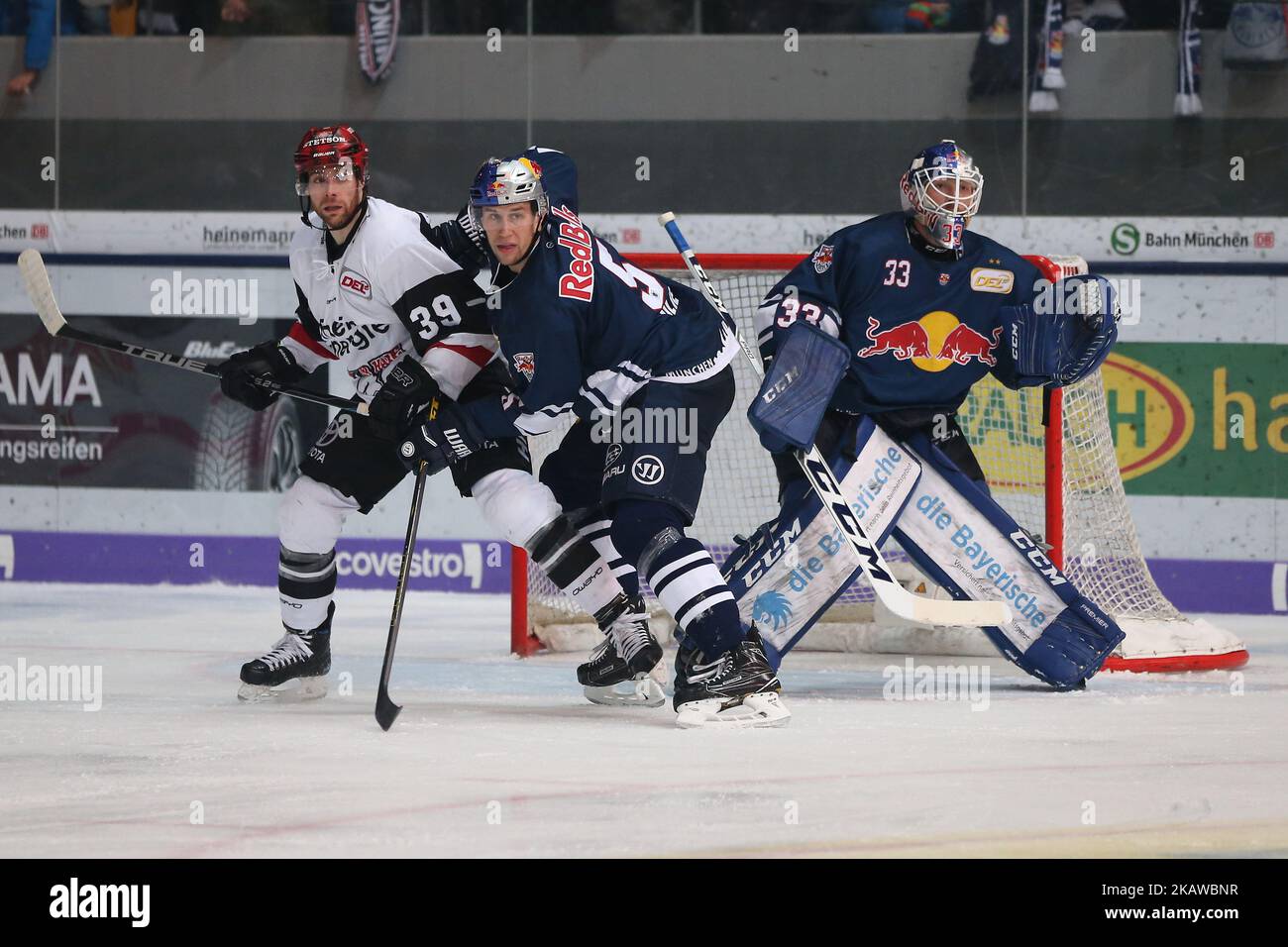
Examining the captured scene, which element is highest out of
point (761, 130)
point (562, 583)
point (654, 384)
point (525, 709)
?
point (761, 130)

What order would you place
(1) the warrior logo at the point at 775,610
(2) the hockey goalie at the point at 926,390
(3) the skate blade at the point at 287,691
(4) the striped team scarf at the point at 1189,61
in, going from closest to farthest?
(3) the skate blade at the point at 287,691
(2) the hockey goalie at the point at 926,390
(1) the warrior logo at the point at 775,610
(4) the striped team scarf at the point at 1189,61

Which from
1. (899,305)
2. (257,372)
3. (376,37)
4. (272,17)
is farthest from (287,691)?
(272,17)

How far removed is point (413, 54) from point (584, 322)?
9.50 feet

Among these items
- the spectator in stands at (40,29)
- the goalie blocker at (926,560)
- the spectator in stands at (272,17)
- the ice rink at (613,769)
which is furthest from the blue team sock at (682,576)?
the spectator in stands at (40,29)

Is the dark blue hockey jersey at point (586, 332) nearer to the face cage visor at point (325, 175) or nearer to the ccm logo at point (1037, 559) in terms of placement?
the face cage visor at point (325, 175)

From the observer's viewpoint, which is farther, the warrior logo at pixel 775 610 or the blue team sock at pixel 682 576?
the warrior logo at pixel 775 610

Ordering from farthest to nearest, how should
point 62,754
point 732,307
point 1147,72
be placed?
point 1147,72 < point 732,307 < point 62,754

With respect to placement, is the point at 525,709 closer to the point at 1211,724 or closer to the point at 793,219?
the point at 1211,724

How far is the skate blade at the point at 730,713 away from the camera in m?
3.21

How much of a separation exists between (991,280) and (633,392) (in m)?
0.94

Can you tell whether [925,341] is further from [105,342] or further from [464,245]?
[105,342]

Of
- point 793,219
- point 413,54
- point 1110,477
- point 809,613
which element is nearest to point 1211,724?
Result: point 809,613

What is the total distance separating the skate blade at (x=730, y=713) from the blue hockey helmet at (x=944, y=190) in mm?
1109

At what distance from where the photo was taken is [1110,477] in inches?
172
